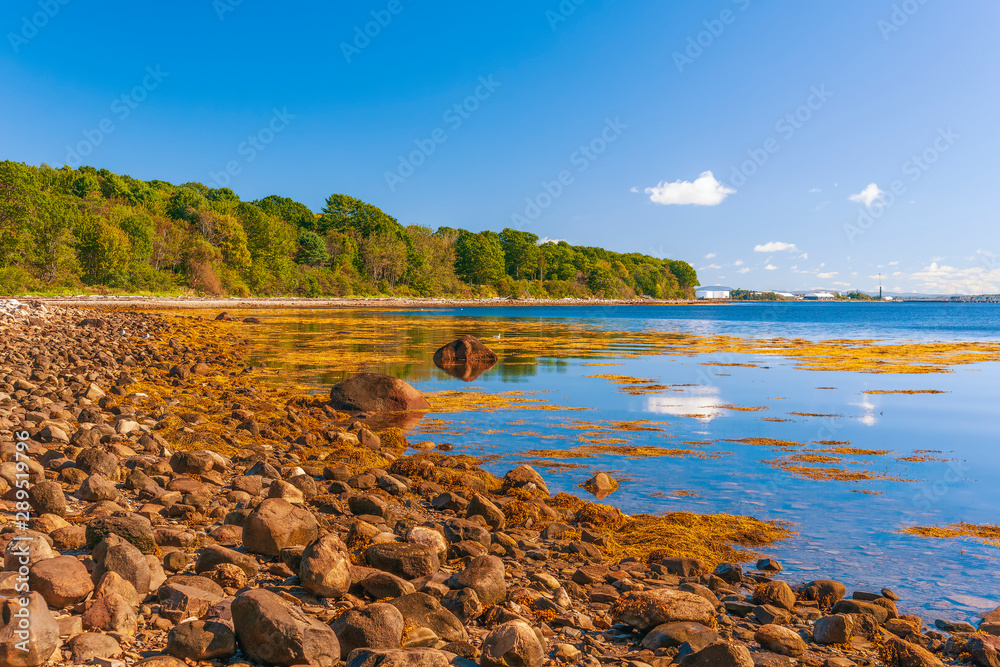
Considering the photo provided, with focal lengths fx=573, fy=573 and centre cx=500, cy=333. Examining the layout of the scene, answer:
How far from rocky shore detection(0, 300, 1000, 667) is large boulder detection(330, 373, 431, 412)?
5138 mm

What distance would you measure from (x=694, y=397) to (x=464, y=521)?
12.8m

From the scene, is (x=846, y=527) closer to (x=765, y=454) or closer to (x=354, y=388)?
(x=765, y=454)

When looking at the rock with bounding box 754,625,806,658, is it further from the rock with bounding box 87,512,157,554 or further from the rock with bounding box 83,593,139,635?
the rock with bounding box 87,512,157,554

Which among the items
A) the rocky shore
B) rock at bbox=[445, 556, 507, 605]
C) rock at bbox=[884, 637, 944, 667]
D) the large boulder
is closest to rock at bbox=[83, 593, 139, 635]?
the rocky shore

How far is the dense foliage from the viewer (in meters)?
72.2

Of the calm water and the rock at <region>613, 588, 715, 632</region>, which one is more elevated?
the rock at <region>613, 588, 715, 632</region>

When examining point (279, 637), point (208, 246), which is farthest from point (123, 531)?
point (208, 246)

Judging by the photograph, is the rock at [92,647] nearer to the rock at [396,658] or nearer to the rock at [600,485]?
the rock at [396,658]

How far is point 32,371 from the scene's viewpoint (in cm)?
1557

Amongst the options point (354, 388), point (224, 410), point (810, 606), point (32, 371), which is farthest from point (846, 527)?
point (32, 371)

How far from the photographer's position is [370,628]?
13.2 ft

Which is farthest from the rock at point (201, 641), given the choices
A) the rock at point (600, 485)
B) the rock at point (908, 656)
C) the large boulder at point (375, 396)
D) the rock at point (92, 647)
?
the large boulder at point (375, 396)

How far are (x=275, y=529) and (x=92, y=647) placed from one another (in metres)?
2.03

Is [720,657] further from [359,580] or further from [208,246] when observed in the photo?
[208,246]
